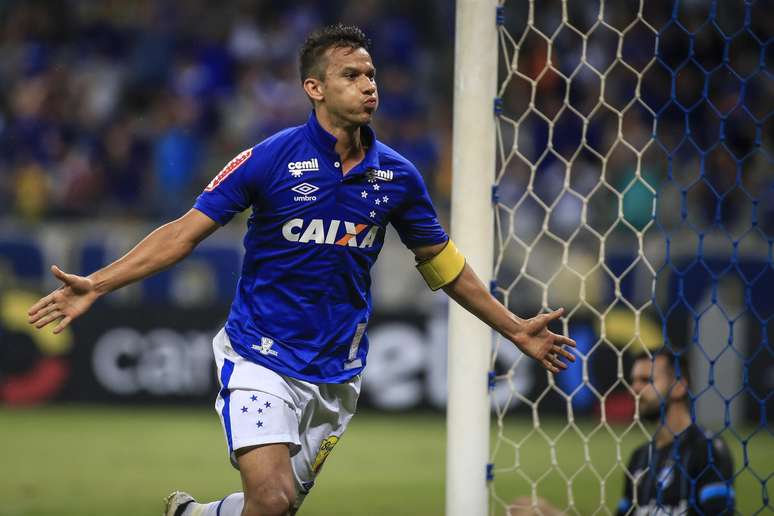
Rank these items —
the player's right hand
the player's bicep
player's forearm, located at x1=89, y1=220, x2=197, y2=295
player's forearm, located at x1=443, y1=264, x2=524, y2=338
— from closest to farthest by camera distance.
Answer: the player's right hand, player's forearm, located at x1=89, y1=220, x2=197, y2=295, the player's bicep, player's forearm, located at x1=443, y1=264, x2=524, y2=338

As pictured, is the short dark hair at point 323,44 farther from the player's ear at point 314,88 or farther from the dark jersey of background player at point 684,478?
the dark jersey of background player at point 684,478

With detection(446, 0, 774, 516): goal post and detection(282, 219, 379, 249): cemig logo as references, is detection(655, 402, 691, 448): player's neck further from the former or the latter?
detection(282, 219, 379, 249): cemig logo

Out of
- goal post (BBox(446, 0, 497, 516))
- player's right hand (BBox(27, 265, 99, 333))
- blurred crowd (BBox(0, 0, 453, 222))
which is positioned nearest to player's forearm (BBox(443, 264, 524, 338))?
goal post (BBox(446, 0, 497, 516))

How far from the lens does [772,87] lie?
1248 centimetres

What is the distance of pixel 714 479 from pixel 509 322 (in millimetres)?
1403

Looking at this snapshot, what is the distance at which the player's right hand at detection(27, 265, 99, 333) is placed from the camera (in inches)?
153

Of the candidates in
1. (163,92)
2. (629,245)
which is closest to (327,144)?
(629,245)

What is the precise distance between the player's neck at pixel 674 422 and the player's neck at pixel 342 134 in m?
2.18

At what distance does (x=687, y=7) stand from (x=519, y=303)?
185 inches

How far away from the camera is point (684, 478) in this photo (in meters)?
5.30

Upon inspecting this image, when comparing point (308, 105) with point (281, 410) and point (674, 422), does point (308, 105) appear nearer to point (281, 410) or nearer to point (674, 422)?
point (674, 422)

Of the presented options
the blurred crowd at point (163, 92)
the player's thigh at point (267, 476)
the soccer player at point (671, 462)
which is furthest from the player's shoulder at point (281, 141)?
the blurred crowd at point (163, 92)

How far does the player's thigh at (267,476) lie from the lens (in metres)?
4.08

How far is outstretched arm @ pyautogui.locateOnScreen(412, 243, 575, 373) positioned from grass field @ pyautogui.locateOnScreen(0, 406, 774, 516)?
2.17m
